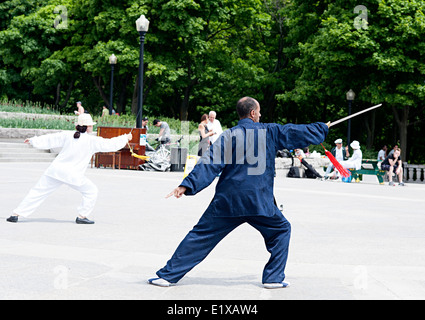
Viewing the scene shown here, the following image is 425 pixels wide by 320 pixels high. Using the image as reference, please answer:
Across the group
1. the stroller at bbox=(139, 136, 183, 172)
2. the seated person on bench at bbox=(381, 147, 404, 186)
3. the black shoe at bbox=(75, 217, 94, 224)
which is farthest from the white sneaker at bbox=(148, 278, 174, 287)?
the seated person on bench at bbox=(381, 147, 404, 186)

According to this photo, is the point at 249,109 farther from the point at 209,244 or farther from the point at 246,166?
the point at 209,244

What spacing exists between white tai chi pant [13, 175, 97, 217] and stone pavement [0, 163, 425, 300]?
22 cm

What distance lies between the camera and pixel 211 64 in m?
38.3

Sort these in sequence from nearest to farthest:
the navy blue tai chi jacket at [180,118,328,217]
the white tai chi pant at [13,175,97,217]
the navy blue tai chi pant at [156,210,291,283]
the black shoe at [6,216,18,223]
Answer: the navy blue tai chi jacket at [180,118,328,217] → the navy blue tai chi pant at [156,210,291,283] → the black shoe at [6,216,18,223] → the white tai chi pant at [13,175,97,217]

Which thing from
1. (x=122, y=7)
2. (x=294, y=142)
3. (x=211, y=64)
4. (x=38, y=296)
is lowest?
(x=38, y=296)

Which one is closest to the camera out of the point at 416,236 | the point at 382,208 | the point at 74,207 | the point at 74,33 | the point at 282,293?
the point at 282,293

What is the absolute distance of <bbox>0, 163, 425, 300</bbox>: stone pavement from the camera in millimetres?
5055

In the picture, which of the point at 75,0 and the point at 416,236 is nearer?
the point at 416,236

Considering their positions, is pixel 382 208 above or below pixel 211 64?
below

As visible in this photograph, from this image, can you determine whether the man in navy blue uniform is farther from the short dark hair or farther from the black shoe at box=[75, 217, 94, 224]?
the black shoe at box=[75, 217, 94, 224]

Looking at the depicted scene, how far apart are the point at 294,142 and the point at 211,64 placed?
33633 mm
